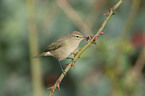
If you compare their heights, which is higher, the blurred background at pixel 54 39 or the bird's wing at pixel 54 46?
the blurred background at pixel 54 39

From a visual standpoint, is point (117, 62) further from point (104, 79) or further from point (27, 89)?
point (27, 89)

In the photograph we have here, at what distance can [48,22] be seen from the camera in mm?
6199

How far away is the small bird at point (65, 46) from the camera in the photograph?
4270 mm

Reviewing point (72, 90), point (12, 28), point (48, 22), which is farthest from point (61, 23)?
point (72, 90)

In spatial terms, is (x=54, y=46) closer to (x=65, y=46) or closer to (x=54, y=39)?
(x=65, y=46)

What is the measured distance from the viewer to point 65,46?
4465mm

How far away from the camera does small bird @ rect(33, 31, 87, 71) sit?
427 centimetres

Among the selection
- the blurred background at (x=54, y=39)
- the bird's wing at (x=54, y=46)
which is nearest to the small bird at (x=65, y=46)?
the bird's wing at (x=54, y=46)

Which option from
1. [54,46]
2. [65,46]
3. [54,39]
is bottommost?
[65,46]

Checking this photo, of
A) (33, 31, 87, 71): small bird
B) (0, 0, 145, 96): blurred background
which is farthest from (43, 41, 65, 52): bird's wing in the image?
(0, 0, 145, 96): blurred background

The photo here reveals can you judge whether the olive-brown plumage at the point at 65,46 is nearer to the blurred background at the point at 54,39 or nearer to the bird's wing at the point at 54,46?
the bird's wing at the point at 54,46

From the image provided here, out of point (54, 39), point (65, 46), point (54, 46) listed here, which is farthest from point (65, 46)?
point (54, 39)

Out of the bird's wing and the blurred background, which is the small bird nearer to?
the bird's wing

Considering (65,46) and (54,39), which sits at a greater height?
(54,39)
